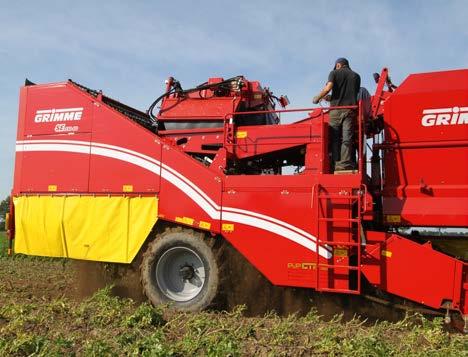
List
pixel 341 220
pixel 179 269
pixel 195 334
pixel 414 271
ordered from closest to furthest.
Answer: pixel 195 334
pixel 414 271
pixel 341 220
pixel 179 269

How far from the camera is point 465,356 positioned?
4.26 meters

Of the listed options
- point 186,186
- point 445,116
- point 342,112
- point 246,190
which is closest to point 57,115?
point 186,186

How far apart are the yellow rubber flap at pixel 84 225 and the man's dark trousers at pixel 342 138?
2463 millimetres

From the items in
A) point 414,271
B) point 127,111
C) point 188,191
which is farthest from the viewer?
point 127,111

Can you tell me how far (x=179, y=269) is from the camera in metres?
6.65

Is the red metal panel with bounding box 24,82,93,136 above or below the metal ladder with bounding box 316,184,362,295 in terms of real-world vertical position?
above

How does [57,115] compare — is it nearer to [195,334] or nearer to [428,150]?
[195,334]

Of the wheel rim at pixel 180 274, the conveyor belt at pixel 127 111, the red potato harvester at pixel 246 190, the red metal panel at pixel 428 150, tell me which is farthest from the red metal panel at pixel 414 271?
the conveyor belt at pixel 127 111

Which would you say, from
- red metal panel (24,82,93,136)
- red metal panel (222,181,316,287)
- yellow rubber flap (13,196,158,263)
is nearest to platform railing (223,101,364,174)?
red metal panel (222,181,316,287)

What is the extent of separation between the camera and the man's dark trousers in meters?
6.18

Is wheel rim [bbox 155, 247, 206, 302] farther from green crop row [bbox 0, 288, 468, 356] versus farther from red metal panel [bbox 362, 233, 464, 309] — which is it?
red metal panel [bbox 362, 233, 464, 309]

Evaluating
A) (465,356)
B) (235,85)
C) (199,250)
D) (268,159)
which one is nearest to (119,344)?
(199,250)

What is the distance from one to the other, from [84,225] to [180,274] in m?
1.59

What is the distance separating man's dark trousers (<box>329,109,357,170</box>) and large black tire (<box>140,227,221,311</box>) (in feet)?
6.36
